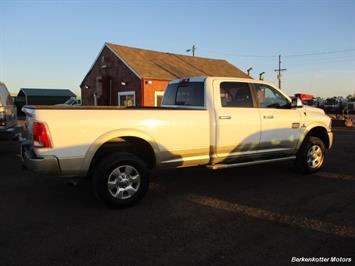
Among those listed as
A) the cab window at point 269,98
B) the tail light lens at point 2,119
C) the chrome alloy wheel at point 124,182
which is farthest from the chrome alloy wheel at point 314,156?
the tail light lens at point 2,119

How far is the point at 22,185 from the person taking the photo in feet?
21.2

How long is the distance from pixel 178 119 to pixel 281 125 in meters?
2.46

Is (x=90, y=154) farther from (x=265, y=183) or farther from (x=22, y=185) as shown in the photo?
(x=265, y=183)

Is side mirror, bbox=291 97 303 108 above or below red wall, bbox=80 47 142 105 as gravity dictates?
below

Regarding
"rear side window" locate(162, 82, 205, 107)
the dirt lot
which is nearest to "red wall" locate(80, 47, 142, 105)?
"rear side window" locate(162, 82, 205, 107)

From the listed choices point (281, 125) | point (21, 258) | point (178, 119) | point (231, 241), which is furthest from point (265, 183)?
point (21, 258)

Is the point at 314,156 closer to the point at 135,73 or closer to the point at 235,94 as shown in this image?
the point at 235,94

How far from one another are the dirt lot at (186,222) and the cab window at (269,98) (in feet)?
4.92

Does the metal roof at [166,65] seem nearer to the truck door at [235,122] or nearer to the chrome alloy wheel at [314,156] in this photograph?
the chrome alloy wheel at [314,156]

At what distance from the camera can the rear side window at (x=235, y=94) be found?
20.5ft

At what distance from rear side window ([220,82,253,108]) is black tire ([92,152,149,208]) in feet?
6.57

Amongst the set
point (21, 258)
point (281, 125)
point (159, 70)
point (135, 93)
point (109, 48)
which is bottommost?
point (21, 258)

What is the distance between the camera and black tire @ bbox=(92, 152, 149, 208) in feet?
16.1

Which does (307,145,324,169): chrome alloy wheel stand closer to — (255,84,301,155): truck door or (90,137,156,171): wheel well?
(255,84,301,155): truck door
